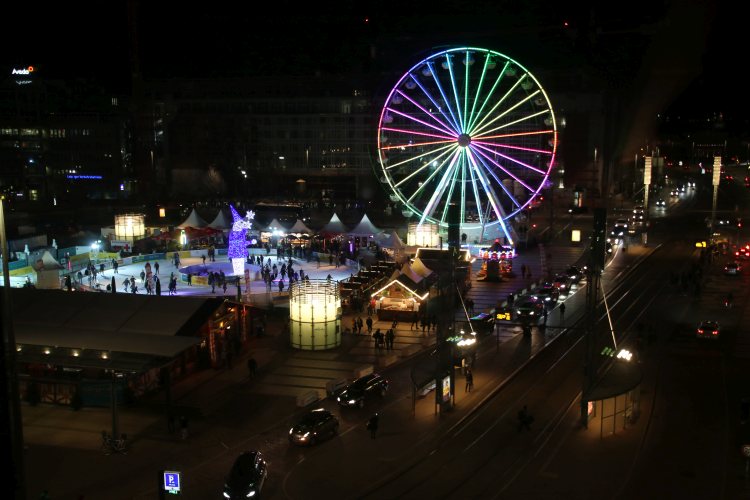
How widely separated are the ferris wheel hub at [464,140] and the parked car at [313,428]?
2899cm

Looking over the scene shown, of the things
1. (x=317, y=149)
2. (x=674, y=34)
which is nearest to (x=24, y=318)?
(x=674, y=34)

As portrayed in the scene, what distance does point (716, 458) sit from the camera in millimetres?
19703

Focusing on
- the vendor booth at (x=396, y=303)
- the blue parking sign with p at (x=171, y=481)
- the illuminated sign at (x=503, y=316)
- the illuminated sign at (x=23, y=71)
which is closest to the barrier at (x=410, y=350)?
the illuminated sign at (x=503, y=316)

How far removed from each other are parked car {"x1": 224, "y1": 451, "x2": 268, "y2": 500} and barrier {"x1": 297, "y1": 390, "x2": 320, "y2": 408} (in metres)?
5.30

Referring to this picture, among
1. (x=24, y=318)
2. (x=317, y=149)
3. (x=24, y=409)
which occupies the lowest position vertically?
(x=24, y=409)

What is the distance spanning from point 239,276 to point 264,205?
4048cm

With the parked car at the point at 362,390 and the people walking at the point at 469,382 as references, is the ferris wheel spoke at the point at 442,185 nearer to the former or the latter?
the people walking at the point at 469,382

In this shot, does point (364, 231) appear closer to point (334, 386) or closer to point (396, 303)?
point (396, 303)

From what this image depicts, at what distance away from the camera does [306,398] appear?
2352 centimetres

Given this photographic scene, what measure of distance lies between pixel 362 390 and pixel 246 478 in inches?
279

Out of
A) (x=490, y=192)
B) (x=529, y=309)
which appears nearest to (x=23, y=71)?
(x=490, y=192)

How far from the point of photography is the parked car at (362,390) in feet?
76.8

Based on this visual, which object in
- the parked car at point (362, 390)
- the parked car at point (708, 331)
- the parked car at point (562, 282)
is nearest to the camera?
the parked car at point (362, 390)

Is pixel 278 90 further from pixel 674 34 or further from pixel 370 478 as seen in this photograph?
pixel 370 478
